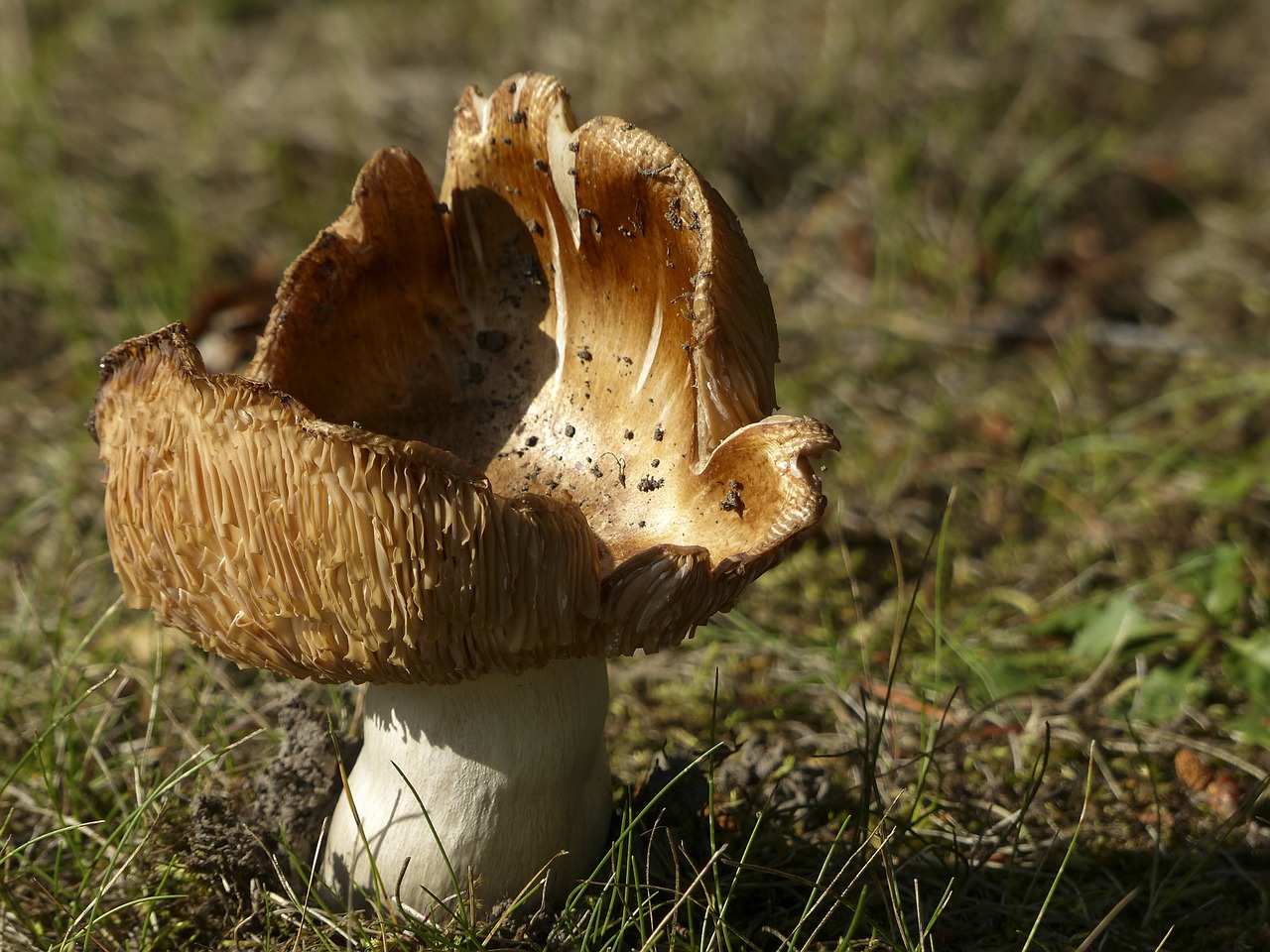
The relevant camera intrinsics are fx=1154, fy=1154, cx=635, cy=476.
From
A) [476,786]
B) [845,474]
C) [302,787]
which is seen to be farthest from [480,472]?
[845,474]

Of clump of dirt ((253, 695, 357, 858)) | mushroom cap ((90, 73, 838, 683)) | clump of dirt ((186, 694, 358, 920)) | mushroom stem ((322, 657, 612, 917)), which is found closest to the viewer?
mushroom cap ((90, 73, 838, 683))

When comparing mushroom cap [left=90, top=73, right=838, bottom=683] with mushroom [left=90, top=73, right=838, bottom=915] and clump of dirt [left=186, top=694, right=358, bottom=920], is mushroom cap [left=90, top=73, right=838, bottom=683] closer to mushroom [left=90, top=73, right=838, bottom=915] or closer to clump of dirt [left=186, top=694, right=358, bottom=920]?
mushroom [left=90, top=73, right=838, bottom=915]

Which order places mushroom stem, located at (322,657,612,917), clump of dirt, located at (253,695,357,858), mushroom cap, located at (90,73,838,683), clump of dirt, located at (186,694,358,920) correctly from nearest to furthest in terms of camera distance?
mushroom cap, located at (90,73,838,683)
mushroom stem, located at (322,657,612,917)
clump of dirt, located at (186,694,358,920)
clump of dirt, located at (253,695,357,858)

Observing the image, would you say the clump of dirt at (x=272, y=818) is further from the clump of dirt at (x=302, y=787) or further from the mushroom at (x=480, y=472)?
the mushroom at (x=480, y=472)

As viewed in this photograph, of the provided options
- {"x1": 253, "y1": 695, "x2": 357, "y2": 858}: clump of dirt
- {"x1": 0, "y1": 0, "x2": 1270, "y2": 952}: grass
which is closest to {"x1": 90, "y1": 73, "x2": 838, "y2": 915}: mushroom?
{"x1": 253, "y1": 695, "x2": 357, "y2": 858}: clump of dirt

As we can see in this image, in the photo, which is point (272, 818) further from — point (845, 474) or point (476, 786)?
point (845, 474)

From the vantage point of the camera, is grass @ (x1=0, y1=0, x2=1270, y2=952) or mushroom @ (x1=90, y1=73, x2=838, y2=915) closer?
mushroom @ (x1=90, y1=73, x2=838, y2=915)

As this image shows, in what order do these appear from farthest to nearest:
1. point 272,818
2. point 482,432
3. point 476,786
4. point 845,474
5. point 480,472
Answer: point 845,474, point 482,432, point 272,818, point 476,786, point 480,472
